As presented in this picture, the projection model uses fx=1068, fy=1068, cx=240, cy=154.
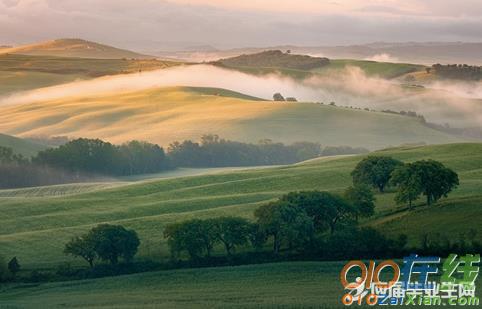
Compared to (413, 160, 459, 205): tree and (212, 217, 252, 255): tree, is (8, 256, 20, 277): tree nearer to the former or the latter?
(212, 217, 252, 255): tree

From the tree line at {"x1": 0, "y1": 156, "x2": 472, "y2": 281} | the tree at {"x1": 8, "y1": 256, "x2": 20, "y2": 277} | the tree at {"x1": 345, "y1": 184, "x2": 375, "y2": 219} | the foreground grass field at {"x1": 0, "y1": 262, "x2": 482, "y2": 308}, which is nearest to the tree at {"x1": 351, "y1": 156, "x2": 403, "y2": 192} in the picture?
the tree at {"x1": 345, "y1": 184, "x2": 375, "y2": 219}

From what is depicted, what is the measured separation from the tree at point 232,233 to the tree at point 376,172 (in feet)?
73.0

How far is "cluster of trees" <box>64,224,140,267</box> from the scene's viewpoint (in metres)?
66.8

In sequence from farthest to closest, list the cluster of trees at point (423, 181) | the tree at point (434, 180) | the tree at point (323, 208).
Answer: the tree at point (434, 180) < the cluster of trees at point (423, 181) < the tree at point (323, 208)

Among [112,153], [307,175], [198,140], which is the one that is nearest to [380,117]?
[198,140]

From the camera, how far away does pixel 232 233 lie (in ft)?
225

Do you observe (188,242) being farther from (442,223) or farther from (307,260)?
(442,223)

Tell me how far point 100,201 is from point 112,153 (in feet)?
154

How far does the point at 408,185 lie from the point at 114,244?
23088mm

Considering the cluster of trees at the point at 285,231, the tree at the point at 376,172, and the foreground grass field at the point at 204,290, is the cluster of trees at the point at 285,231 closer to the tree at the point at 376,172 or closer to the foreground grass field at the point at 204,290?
the foreground grass field at the point at 204,290

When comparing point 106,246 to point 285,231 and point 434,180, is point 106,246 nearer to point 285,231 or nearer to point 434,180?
point 285,231

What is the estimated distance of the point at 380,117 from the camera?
198 meters

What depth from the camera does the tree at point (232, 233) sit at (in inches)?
2672

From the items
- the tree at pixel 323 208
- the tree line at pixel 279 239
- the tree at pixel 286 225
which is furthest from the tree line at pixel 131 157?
the tree at pixel 286 225
